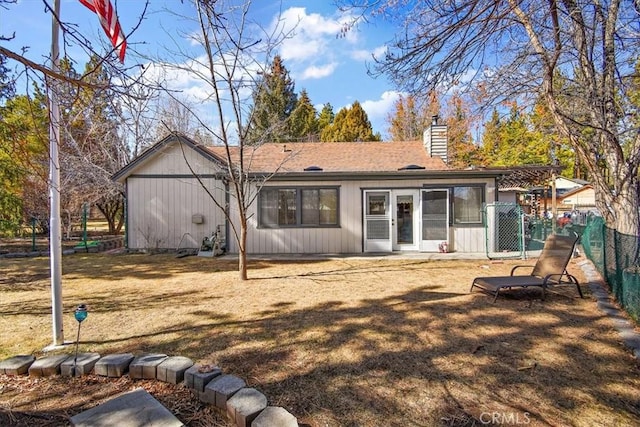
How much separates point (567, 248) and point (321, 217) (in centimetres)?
670

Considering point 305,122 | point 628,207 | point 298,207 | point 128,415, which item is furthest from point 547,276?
point 305,122

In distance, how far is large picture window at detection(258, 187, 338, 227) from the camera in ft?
36.3

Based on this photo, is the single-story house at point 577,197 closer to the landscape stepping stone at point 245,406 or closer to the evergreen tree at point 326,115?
the evergreen tree at point 326,115

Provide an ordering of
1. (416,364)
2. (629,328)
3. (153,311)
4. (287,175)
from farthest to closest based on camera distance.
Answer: (287,175), (153,311), (629,328), (416,364)

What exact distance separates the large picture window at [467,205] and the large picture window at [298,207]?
376cm

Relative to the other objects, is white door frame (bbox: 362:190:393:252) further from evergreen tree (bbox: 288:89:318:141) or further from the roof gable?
evergreen tree (bbox: 288:89:318:141)

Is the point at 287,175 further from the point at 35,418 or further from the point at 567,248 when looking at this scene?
the point at 35,418

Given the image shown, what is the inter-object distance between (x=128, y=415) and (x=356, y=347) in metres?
2.18

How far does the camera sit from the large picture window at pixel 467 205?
1079 cm

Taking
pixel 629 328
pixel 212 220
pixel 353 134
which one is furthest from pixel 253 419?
pixel 353 134

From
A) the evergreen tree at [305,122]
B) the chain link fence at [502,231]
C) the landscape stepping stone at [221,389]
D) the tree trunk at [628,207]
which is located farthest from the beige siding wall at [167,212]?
the evergreen tree at [305,122]

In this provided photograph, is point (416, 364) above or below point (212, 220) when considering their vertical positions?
below

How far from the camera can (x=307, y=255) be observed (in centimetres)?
1085

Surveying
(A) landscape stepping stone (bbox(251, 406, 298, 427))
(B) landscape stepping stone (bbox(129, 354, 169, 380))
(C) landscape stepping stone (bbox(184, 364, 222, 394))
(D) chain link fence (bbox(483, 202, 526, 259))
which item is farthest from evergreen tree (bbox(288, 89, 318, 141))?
(A) landscape stepping stone (bbox(251, 406, 298, 427))
